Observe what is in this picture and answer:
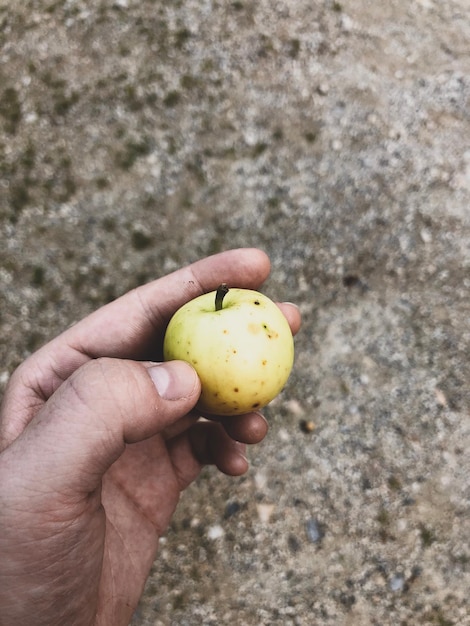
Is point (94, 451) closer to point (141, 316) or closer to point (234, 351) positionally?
point (234, 351)

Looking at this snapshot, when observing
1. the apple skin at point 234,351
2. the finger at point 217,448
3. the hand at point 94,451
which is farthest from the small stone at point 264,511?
the apple skin at point 234,351

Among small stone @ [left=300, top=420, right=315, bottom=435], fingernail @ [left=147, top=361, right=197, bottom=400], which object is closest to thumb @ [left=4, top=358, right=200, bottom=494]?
fingernail @ [left=147, top=361, right=197, bottom=400]

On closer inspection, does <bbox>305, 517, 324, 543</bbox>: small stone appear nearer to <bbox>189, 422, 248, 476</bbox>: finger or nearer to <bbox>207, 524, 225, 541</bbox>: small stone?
<bbox>207, 524, 225, 541</bbox>: small stone

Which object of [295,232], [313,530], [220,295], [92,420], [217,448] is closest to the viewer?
[92,420]

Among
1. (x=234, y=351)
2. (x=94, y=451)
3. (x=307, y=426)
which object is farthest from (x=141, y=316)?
(x=307, y=426)

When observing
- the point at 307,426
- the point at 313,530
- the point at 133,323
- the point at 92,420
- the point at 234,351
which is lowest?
the point at 313,530

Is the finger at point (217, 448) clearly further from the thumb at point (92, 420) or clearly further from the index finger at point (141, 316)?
the thumb at point (92, 420)

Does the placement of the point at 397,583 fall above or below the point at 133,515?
below
